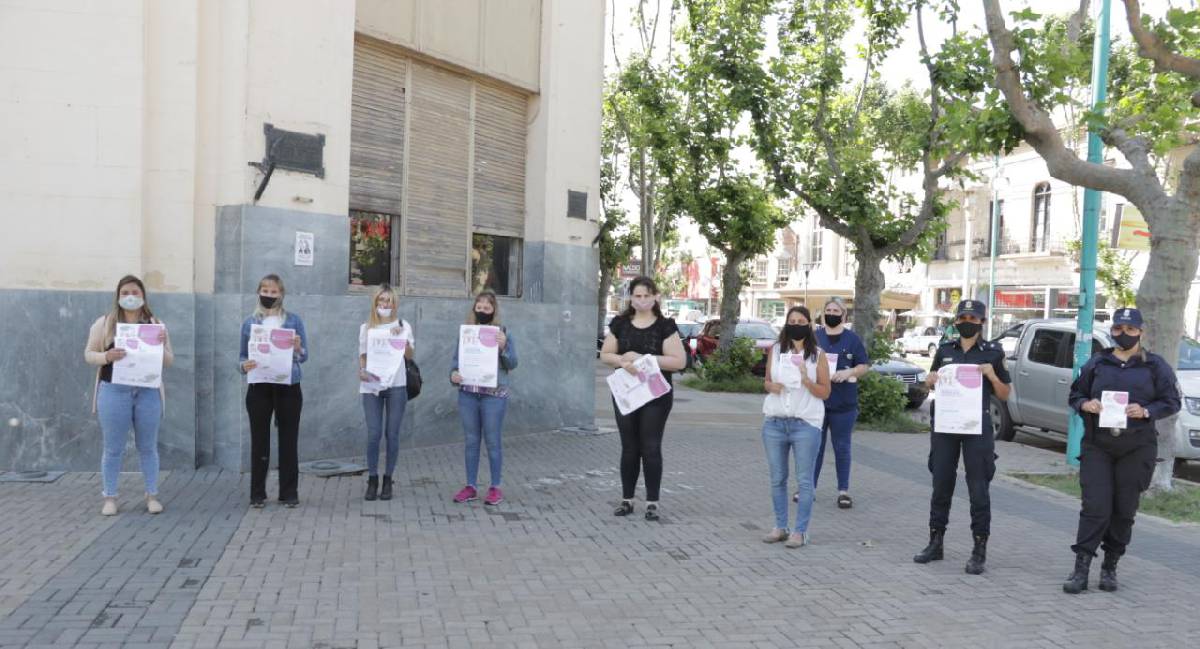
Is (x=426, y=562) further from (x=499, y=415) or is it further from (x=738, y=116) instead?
(x=738, y=116)

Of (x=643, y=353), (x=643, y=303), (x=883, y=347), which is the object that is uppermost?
(x=643, y=303)

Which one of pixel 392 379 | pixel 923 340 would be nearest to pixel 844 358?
pixel 392 379

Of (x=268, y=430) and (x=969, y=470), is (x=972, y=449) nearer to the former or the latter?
(x=969, y=470)

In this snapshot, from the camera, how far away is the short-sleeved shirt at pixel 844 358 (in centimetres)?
802

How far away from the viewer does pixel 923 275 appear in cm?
4853

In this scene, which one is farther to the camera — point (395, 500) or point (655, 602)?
point (395, 500)

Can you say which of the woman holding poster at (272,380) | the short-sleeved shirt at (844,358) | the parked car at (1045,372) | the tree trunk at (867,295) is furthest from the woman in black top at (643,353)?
the tree trunk at (867,295)

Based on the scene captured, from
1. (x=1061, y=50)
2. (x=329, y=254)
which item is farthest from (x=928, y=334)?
(x=329, y=254)

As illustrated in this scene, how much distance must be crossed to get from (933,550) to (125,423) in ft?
18.8

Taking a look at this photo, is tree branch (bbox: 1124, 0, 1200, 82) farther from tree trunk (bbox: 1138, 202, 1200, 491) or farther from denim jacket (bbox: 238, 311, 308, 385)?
denim jacket (bbox: 238, 311, 308, 385)

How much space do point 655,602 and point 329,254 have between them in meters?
5.24

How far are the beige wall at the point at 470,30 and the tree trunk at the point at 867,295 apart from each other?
6496 mm

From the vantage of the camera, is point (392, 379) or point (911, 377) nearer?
point (392, 379)

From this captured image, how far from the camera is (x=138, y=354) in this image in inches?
266
